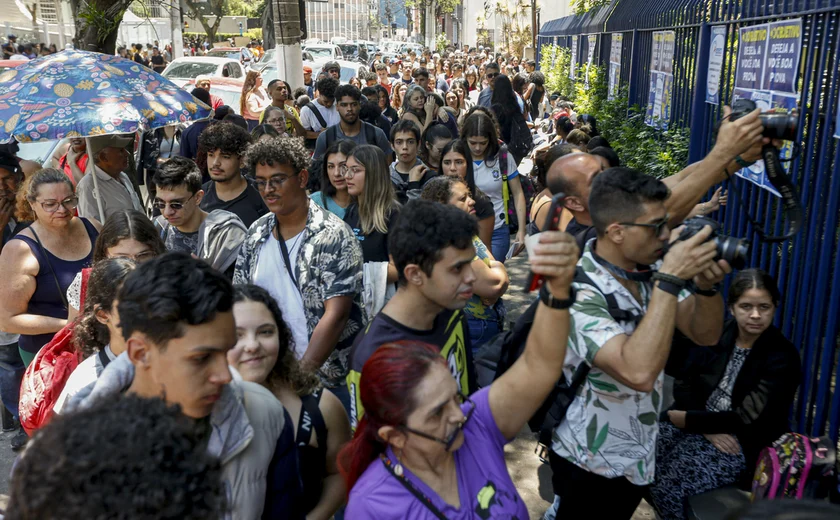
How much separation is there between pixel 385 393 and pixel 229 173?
3.41m

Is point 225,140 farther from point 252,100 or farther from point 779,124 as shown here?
point 252,100

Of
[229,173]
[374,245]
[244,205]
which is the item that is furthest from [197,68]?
[374,245]

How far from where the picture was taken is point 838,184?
150 inches

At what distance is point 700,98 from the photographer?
6520 mm

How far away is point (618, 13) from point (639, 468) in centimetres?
1034

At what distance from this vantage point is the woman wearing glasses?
13.8 ft

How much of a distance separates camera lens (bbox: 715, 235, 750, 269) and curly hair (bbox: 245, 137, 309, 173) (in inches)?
85.2

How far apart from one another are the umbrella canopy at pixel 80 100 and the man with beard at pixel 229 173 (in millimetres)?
236

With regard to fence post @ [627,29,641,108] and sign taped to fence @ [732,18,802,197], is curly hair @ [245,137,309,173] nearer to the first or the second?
sign taped to fence @ [732,18,802,197]

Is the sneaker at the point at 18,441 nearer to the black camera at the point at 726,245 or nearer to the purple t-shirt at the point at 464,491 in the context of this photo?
the purple t-shirt at the point at 464,491

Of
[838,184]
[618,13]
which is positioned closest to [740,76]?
[838,184]

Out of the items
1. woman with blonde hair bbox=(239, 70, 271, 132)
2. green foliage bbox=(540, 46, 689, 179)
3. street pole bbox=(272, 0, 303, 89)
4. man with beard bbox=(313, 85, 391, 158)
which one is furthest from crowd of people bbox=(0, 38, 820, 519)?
street pole bbox=(272, 0, 303, 89)

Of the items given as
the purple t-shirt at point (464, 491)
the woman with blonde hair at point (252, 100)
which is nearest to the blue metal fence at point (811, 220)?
the purple t-shirt at point (464, 491)

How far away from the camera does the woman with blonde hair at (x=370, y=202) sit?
462cm
